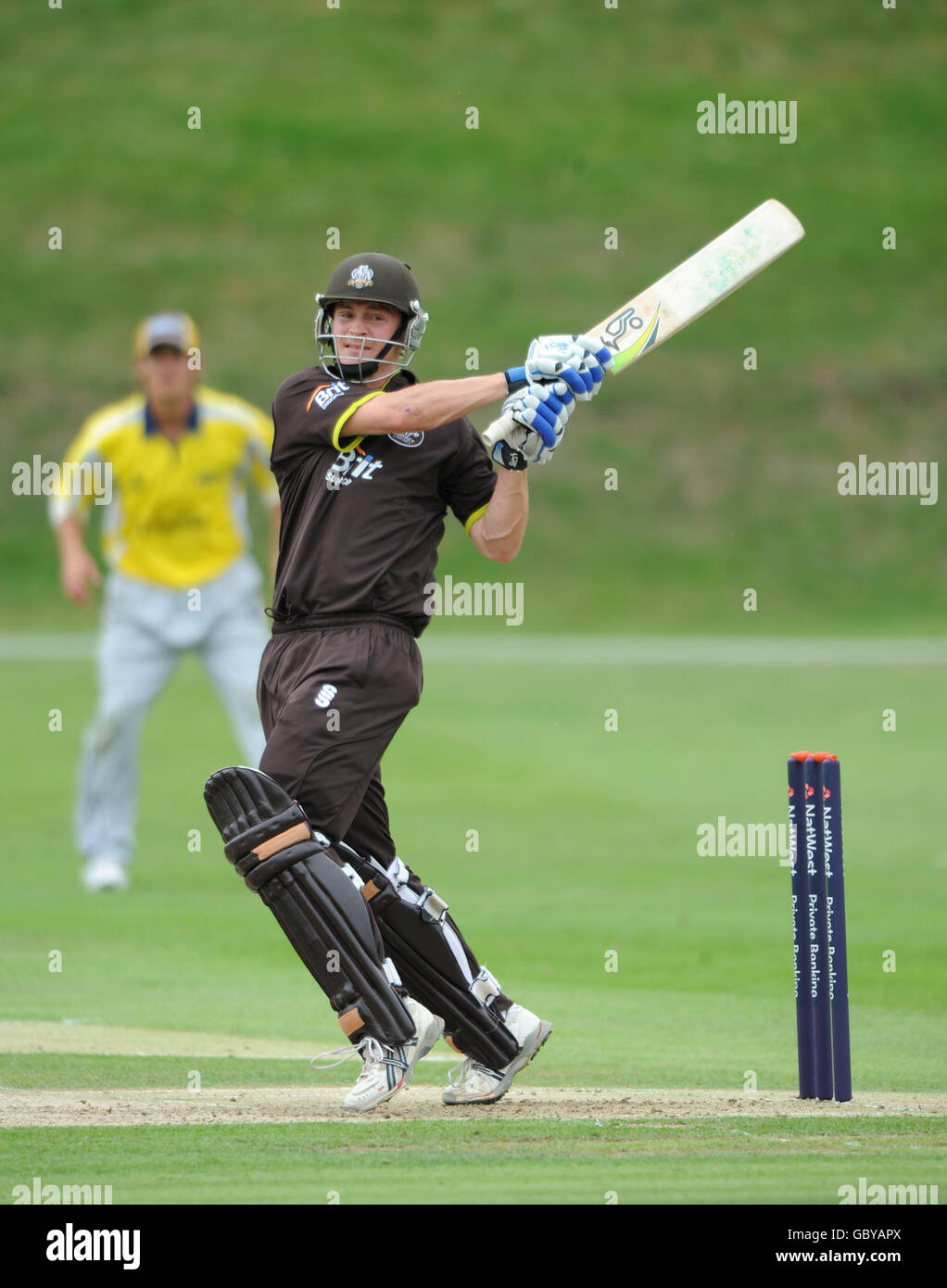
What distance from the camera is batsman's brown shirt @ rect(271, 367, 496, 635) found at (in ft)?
18.2

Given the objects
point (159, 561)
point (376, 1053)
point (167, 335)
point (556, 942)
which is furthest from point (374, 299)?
point (159, 561)

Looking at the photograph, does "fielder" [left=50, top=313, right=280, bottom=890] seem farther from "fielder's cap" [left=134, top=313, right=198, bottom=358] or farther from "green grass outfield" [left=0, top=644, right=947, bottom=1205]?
"green grass outfield" [left=0, top=644, right=947, bottom=1205]

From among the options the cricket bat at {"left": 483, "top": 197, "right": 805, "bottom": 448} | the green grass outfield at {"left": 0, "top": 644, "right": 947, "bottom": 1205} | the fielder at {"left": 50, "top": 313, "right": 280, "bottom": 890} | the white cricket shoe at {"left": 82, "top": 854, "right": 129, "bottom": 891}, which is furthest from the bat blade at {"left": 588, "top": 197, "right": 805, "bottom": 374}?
the white cricket shoe at {"left": 82, "top": 854, "right": 129, "bottom": 891}

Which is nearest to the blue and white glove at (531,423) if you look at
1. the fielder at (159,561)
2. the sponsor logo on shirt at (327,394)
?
the sponsor logo on shirt at (327,394)

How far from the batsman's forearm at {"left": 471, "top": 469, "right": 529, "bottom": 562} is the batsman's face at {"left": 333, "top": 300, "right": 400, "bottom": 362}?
496mm

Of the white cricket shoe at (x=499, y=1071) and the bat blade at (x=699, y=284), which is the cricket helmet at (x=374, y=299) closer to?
the bat blade at (x=699, y=284)

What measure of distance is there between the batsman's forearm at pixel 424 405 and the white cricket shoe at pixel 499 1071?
5.46 feet

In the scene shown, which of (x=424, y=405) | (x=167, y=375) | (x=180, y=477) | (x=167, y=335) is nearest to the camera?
(x=424, y=405)

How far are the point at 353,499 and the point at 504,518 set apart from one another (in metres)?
0.44

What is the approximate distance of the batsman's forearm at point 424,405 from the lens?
17.6ft

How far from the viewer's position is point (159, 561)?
10492 mm

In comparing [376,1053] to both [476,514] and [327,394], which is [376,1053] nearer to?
[476,514]

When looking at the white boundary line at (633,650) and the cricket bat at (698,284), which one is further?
the white boundary line at (633,650)

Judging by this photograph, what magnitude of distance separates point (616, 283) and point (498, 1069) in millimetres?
26847
